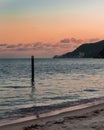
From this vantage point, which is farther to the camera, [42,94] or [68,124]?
[42,94]

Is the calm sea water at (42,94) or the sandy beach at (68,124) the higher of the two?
the sandy beach at (68,124)

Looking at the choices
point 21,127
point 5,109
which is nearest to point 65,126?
point 21,127

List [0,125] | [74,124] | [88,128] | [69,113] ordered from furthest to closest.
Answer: [69,113]
[0,125]
[74,124]
[88,128]

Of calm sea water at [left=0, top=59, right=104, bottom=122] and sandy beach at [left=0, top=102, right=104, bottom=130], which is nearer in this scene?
sandy beach at [left=0, top=102, right=104, bottom=130]

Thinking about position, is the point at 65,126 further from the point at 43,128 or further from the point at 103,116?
the point at 103,116

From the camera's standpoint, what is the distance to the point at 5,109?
1833 centimetres

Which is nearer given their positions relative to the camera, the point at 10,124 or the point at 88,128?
the point at 88,128

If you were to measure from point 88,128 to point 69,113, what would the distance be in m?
4.51

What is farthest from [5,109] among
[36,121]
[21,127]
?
[21,127]

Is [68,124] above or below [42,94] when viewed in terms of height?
above

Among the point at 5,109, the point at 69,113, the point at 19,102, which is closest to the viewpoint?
the point at 69,113

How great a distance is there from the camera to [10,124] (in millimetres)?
12156

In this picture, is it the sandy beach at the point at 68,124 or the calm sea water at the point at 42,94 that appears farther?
the calm sea water at the point at 42,94

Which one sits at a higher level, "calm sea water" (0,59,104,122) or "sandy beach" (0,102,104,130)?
"sandy beach" (0,102,104,130)
